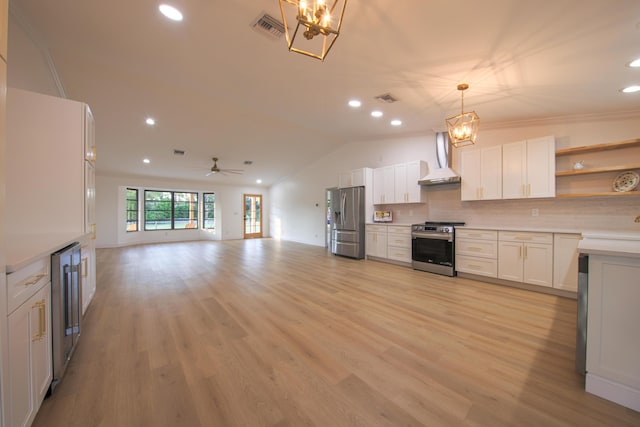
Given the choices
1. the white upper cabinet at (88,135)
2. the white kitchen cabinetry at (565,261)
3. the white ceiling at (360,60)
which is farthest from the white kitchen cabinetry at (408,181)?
the white upper cabinet at (88,135)

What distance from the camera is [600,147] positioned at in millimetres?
3229

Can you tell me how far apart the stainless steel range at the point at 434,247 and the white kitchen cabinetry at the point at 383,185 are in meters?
1.09

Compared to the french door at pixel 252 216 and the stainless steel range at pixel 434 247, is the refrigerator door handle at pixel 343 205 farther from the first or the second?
the french door at pixel 252 216

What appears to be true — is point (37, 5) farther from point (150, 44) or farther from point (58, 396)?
point (58, 396)

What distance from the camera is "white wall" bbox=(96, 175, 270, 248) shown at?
25.6 feet

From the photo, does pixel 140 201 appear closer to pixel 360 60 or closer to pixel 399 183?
pixel 399 183

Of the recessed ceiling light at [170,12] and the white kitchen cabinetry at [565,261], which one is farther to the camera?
the white kitchen cabinetry at [565,261]

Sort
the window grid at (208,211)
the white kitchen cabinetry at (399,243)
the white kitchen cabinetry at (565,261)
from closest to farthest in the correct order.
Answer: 1. the white kitchen cabinetry at (565,261)
2. the white kitchen cabinetry at (399,243)
3. the window grid at (208,211)

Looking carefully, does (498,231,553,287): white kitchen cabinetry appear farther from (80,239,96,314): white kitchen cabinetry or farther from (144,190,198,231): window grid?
(144,190,198,231): window grid

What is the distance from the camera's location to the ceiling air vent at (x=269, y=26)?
7.14ft

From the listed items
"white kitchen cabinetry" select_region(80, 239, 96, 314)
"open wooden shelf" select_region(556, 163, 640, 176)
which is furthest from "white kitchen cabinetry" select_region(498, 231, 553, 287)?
"white kitchen cabinetry" select_region(80, 239, 96, 314)

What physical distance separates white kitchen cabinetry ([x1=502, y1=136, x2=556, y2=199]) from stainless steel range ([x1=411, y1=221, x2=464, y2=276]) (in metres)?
1.06

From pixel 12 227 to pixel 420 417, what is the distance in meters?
3.42

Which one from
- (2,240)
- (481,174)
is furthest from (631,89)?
(2,240)
